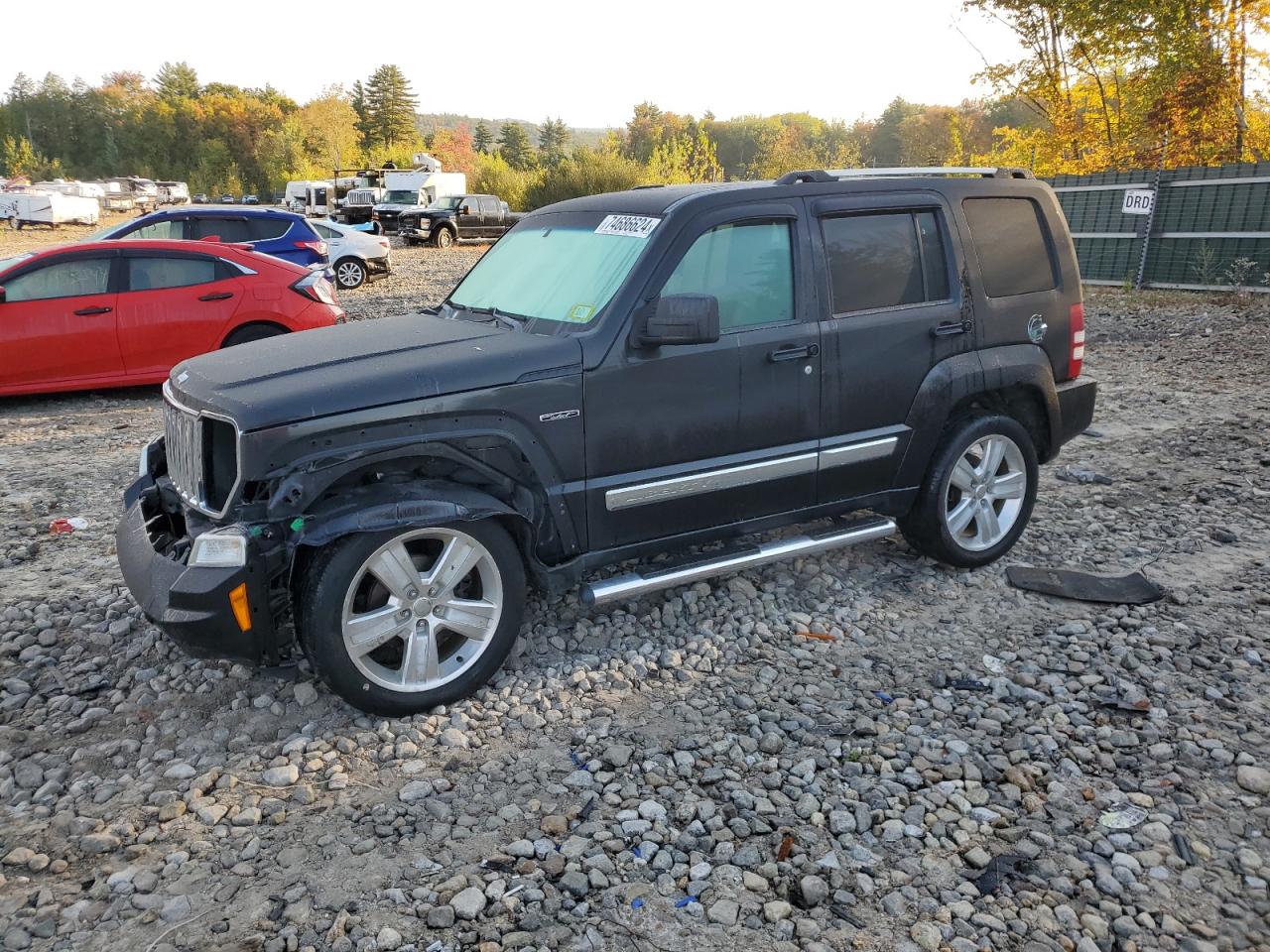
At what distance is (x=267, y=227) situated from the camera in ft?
46.6

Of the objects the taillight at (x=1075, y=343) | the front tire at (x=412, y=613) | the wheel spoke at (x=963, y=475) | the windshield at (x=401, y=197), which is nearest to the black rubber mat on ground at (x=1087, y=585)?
the wheel spoke at (x=963, y=475)

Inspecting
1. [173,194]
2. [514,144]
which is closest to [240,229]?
[173,194]

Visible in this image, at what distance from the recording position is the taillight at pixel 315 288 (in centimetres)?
981

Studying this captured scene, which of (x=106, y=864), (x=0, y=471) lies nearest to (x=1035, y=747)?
(x=106, y=864)

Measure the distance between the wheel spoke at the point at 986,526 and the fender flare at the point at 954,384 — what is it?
477 millimetres

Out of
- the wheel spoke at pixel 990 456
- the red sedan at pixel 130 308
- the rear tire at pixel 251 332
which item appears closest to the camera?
the wheel spoke at pixel 990 456

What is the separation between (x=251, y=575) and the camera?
3381mm

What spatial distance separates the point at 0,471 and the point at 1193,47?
75.3ft

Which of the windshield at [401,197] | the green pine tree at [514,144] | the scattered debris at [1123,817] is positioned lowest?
the scattered debris at [1123,817]

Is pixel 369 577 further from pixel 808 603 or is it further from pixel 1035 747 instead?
pixel 1035 747

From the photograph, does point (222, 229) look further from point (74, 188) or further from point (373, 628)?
point (74, 188)

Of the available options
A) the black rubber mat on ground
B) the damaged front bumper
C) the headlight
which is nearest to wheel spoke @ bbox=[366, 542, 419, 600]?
the damaged front bumper

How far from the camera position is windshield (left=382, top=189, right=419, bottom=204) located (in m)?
34.3

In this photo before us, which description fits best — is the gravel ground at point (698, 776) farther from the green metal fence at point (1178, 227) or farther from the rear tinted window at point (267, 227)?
the green metal fence at point (1178, 227)
